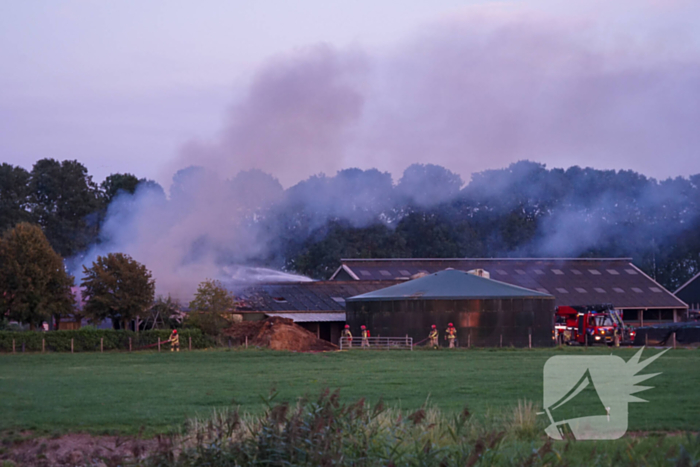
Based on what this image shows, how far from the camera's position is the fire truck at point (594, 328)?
159 feet

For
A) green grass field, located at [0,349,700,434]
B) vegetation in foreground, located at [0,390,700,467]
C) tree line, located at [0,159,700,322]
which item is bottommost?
green grass field, located at [0,349,700,434]

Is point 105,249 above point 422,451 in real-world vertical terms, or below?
above

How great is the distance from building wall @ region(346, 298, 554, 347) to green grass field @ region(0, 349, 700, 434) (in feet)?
38.5

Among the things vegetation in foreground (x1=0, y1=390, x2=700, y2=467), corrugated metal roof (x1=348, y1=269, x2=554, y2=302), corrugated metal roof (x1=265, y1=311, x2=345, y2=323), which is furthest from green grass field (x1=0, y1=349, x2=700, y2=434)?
corrugated metal roof (x1=265, y1=311, x2=345, y2=323)

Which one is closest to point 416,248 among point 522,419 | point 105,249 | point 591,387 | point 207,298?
point 105,249

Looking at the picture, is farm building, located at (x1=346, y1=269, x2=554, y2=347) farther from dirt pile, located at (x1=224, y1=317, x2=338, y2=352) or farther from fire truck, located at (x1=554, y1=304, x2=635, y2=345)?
dirt pile, located at (x1=224, y1=317, x2=338, y2=352)

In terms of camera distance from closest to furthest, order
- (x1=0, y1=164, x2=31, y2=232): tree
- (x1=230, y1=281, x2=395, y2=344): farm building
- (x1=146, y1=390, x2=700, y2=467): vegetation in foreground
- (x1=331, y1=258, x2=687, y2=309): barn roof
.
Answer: (x1=146, y1=390, x2=700, y2=467): vegetation in foreground
(x1=230, y1=281, x2=395, y2=344): farm building
(x1=331, y1=258, x2=687, y2=309): barn roof
(x1=0, y1=164, x2=31, y2=232): tree

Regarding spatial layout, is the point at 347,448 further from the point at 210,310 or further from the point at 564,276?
the point at 564,276

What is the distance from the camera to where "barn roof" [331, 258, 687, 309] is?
68.4 meters

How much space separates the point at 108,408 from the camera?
17.3 metres

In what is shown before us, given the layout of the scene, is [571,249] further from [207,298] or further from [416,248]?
[207,298]

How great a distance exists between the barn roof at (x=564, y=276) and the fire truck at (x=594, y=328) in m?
13.3

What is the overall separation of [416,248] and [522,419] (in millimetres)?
76507

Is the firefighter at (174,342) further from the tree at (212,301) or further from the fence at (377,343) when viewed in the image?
the fence at (377,343)
